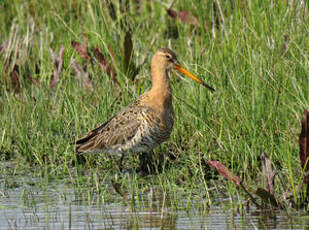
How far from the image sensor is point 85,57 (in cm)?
892

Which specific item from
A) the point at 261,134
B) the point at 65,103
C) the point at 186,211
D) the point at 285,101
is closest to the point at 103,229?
the point at 186,211

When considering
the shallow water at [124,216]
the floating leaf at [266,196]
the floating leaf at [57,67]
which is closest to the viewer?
the shallow water at [124,216]

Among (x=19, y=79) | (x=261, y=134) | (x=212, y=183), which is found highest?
(x=19, y=79)

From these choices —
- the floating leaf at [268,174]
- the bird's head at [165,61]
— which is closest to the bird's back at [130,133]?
the bird's head at [165,61]

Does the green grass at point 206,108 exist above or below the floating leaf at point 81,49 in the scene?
below

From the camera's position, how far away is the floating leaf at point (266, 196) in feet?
16.7

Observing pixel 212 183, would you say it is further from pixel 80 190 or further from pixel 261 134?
pixel 80 190

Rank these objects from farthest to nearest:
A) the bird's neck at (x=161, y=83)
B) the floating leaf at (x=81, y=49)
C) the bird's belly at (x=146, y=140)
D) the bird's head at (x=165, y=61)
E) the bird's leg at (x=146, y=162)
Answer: the floating leaf at (x=81, y=49), the bird's head at (x=165, y=61), the bird's neck at (x=161, y=83), the bird's leg at (x=146, y=162), the bird's belly at (x=146, y=140)

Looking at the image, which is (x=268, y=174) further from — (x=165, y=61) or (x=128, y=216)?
(x=165, y=61)

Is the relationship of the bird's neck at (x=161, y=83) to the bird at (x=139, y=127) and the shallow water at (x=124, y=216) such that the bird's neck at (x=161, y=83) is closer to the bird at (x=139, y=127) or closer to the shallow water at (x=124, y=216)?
the bird at (x=139, y=127)

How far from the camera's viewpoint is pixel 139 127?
711 centimetres

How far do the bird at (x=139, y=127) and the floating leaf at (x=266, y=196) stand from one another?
1882 millimetres

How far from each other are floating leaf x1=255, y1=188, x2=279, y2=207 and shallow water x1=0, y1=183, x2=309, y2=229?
0.08 meters

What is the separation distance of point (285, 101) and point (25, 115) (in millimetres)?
2927
